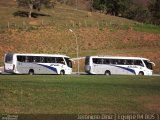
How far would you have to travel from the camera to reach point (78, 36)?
3728 inches

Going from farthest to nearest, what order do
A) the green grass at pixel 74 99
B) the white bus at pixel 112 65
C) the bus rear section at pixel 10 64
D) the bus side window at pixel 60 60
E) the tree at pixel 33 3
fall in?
the tree at pixel 33 3 < the white bus at pixel 112 65 < the bus side window at pixel 60 60 < the bus rear section at pixel 10 64 < the green grass at pixel 74 99

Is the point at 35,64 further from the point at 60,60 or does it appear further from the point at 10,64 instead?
the point at 60,60

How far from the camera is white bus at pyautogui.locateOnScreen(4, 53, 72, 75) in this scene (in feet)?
204

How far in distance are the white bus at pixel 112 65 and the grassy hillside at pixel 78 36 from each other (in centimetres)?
1218

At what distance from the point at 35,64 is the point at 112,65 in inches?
443

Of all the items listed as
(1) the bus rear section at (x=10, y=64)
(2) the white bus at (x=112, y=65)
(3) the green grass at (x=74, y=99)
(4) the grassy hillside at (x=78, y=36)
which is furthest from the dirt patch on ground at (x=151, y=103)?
(4) the grassy hillside at (x=78, y=36)

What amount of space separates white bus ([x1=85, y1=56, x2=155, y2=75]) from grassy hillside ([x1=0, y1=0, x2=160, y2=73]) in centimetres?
1218

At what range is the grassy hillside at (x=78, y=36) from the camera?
86750 millimetres

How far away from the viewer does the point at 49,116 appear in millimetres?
24031

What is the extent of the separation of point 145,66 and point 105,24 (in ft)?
133

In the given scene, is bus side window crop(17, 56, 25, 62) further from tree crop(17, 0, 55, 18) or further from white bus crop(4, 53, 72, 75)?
tree crop(17, 0, 55, 18)

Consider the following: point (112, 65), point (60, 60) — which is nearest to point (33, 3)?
point (60, 60)

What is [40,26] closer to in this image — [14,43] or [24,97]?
[14,43]

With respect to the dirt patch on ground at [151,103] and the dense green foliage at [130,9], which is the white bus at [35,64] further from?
the dense green foliage at [130,9]
